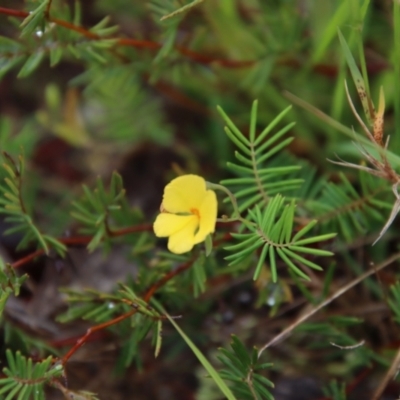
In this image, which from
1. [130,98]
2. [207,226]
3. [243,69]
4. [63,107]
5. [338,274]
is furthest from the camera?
[63,107]

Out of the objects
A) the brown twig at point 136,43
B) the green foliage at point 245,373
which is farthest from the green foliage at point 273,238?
the brown twig at point 136,43

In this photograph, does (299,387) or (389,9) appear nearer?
(299,387)

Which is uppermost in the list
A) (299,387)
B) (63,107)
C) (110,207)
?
(110,207)

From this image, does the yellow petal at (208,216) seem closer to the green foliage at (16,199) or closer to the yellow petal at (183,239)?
the yellow petal at (183,239)

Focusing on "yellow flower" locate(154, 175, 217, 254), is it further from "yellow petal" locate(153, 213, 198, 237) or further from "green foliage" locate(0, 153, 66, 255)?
"green foliage" locate(0, 153, 66, 255)

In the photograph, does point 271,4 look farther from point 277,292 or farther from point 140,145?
point 277,292

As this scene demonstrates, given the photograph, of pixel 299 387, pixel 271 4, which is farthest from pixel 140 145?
pixel 299 387

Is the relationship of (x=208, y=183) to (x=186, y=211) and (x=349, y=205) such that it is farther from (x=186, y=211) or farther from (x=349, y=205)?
(x=349, y=205)

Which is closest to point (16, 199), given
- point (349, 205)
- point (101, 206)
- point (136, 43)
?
point (101, 206)
